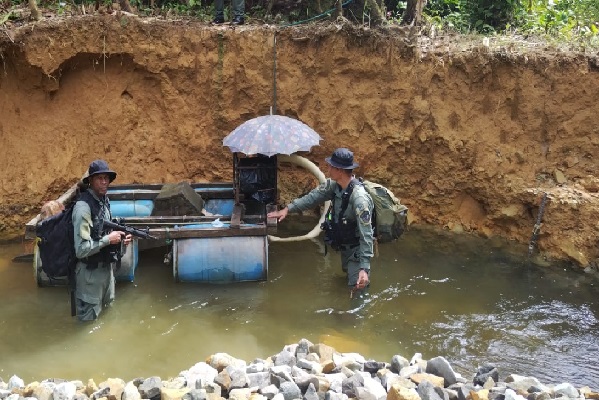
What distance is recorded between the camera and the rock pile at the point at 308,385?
14.6 ft

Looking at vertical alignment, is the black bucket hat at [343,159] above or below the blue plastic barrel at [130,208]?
above

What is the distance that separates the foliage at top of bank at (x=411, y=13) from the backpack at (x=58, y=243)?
4.37 m

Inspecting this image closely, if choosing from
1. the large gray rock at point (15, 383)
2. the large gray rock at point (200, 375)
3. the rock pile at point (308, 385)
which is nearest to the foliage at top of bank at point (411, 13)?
the rock pile at point (308, 385)

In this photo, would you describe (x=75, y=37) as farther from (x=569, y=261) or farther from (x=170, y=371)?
(x=569, y=261)

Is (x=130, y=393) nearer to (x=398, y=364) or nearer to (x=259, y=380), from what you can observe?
(x=259, y=380)

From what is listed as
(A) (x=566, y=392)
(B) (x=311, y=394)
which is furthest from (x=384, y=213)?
(A) (x=566, y=392)

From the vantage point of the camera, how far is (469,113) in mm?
8539

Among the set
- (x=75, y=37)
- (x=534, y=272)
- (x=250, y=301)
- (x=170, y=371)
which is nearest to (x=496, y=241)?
(x=534, y=272)

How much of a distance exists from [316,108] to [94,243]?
4477mm

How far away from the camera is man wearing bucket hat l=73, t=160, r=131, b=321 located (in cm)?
539

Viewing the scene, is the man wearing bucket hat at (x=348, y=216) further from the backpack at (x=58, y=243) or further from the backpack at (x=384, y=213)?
the backpack at (x=58, y=243)

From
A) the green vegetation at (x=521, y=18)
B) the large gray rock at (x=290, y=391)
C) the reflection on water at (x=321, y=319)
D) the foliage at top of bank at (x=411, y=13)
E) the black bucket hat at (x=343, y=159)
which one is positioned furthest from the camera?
the green vegetation at (x=521, y=18)

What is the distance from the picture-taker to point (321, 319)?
632cm

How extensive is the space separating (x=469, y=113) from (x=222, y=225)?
13.4 feet
